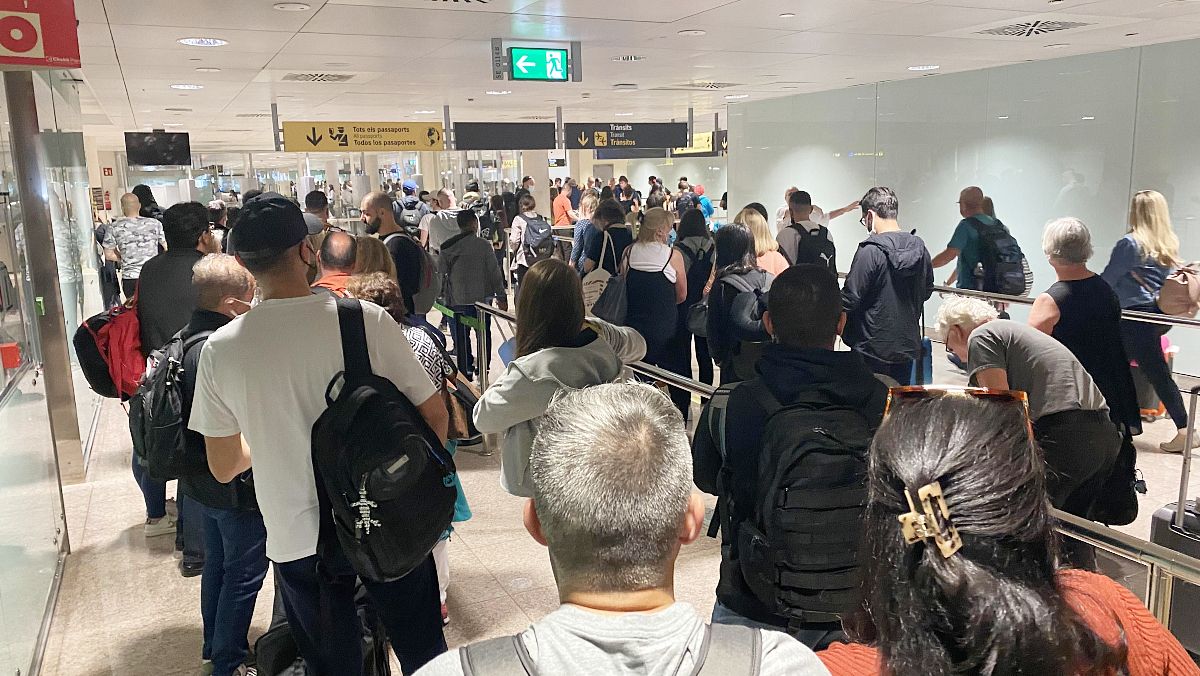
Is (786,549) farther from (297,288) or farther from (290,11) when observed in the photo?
(290,11)

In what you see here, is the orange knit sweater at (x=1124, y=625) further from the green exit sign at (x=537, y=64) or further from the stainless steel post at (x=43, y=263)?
the green exit sign at (x=537, y=64)

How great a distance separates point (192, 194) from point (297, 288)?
34073 mm

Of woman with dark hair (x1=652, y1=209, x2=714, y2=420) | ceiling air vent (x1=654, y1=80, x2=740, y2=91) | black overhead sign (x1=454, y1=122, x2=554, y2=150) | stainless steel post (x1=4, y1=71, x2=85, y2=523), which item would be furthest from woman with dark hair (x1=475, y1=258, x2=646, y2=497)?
black overhead sign (x1=454, y1=122, x2=554, y2=150)

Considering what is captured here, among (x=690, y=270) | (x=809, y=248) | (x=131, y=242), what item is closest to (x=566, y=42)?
(x=690, y=270)

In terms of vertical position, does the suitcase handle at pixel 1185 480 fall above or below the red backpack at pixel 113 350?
below

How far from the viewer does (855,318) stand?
17.7ft

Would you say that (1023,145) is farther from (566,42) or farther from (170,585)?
(170,585)

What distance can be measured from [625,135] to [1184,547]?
12650 mm

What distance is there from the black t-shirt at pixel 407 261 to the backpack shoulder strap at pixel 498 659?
4843 mm

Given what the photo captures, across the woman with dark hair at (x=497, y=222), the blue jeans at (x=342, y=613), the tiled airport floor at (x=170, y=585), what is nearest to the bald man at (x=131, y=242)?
the tiled airport floor at (x=170, y=585)

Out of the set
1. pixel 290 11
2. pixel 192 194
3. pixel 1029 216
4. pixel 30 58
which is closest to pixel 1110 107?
pixel 1029 216

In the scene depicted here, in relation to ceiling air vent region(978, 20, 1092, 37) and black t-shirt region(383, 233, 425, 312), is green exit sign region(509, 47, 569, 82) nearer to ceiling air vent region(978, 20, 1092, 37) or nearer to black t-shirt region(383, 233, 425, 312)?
black t-shirt region(383, 233, 425, 312)

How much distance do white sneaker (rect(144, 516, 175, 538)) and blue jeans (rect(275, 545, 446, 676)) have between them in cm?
262

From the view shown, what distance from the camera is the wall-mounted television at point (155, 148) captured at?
13.5m
